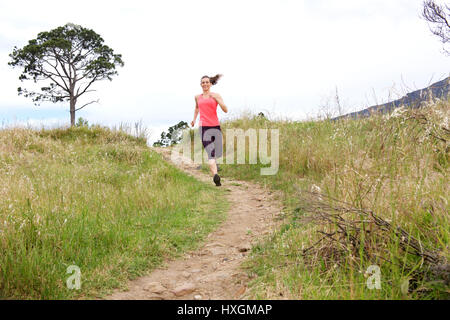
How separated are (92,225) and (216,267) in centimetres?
189

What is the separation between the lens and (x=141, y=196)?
648 cm

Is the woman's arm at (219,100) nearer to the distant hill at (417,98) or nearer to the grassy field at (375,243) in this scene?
the distant hill at (417,98)

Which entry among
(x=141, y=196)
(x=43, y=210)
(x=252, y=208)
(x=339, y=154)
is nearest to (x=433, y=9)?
(x=339, y=154)

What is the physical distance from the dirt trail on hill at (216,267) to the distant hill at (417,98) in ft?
9.09

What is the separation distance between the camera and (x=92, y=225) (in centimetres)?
467

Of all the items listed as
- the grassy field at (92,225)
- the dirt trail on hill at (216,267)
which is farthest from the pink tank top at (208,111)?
the dirt trail on hill at (216,267)

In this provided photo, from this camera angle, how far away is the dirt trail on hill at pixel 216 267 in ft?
11.1

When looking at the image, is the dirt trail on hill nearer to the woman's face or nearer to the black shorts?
the black shorts

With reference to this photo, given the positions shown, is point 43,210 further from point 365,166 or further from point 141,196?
point 365,166

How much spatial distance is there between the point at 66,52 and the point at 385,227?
3439 cm

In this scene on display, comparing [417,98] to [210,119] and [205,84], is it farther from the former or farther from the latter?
[205,84]

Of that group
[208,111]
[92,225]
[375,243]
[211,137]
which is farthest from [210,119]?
[375,243]

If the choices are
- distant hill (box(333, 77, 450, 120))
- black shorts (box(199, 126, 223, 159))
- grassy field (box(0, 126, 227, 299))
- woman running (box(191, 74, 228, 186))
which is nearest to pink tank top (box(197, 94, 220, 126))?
woman running (box(191, 74, 228, 186))

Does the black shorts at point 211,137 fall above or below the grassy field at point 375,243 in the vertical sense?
above
